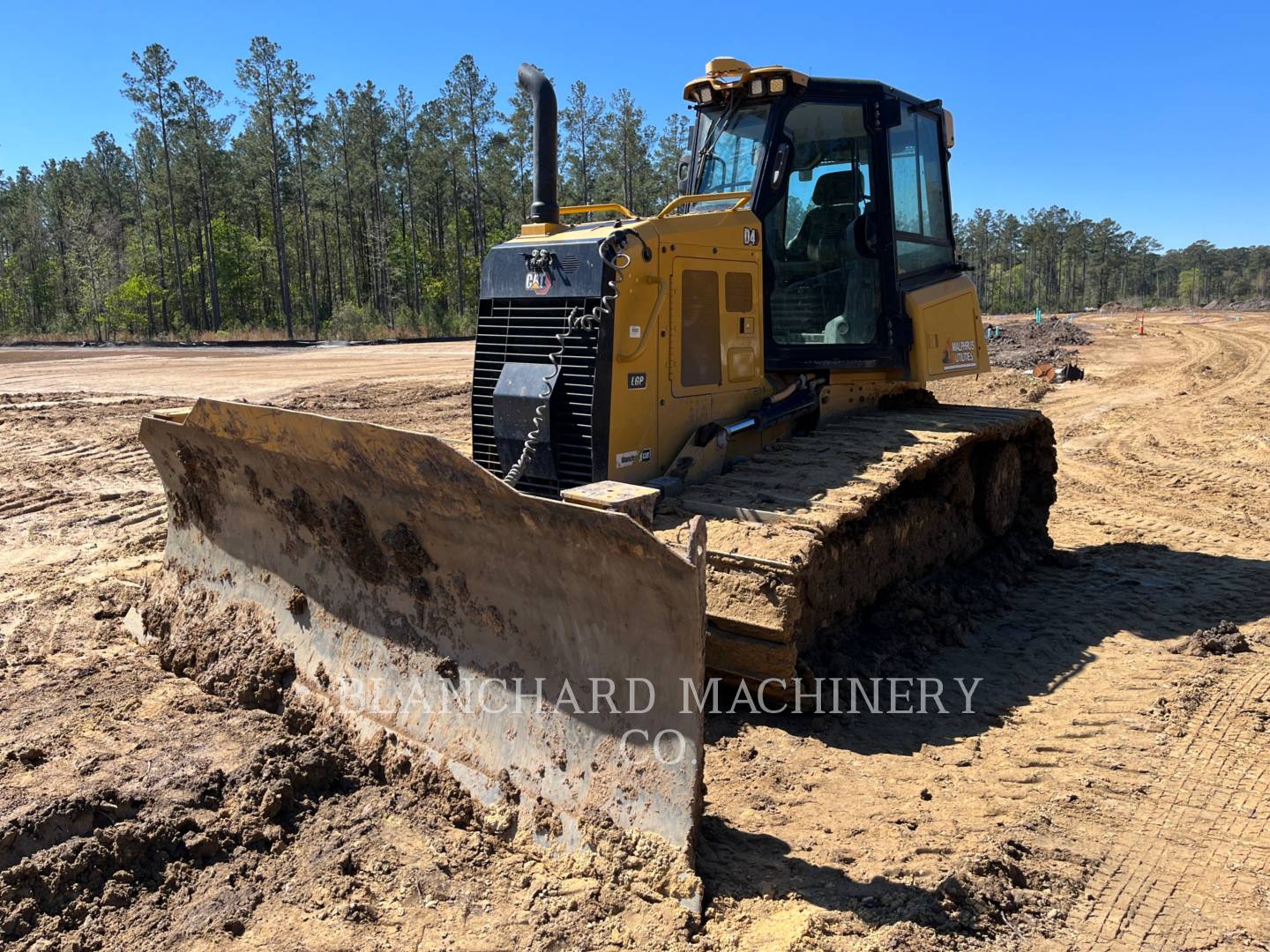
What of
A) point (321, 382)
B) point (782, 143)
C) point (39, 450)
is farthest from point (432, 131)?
point (782, 143)

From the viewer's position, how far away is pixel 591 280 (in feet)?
15.6

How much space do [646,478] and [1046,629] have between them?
8.62ft

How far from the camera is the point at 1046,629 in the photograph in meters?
5.62

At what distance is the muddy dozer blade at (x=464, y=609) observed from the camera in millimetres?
3107

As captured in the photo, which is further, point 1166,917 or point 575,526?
point 575,526

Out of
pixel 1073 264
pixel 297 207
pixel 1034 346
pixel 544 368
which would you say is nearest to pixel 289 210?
pixel 297 207

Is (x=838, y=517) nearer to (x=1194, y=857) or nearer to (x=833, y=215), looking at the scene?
(x=1194, y=857)

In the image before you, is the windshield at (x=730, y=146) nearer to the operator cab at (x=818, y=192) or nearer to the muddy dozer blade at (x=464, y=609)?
the operator cab at (x=818, y=192)

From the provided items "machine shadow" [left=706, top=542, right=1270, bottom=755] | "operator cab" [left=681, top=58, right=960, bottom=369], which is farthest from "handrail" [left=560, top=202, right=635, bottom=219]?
"machine shadow" [left=706, top=542, right=1270, bottom=755]

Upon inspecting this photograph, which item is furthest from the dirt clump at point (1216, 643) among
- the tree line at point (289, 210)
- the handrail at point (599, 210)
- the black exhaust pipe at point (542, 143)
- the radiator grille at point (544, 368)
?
the tree line at point (289, 210)

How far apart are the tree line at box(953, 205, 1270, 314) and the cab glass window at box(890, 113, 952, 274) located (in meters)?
88.5

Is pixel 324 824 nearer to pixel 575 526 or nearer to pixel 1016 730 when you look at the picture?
pixel 575 526

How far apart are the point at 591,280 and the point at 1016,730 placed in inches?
116

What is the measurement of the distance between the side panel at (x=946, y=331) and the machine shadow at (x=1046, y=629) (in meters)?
1.53
